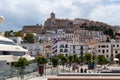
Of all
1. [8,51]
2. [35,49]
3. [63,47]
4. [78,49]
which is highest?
[63,47]

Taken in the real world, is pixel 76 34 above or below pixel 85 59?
above

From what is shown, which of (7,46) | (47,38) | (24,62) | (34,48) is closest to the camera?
(24,62)

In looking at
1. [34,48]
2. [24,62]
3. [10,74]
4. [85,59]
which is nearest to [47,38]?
[34,48]

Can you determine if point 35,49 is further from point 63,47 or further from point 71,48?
point 71,48

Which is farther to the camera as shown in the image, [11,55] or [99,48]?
[99,48]

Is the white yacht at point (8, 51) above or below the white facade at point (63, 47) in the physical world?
below

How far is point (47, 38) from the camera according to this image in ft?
599

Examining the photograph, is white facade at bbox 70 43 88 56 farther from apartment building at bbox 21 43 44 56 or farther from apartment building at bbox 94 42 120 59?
apartment building at bbox 21 43 44 56

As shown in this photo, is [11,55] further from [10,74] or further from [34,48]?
[34,48]

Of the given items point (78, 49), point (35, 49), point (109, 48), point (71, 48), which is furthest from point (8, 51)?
point (35, 49)

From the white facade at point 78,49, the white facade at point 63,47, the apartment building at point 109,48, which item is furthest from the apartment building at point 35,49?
the apartment building at point 109,48

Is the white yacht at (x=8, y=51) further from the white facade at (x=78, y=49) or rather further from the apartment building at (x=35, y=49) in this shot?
the apartment building at (x=35, y=49)

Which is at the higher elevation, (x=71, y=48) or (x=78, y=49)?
(x=71, y=48)

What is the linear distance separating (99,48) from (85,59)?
91.4 ft
